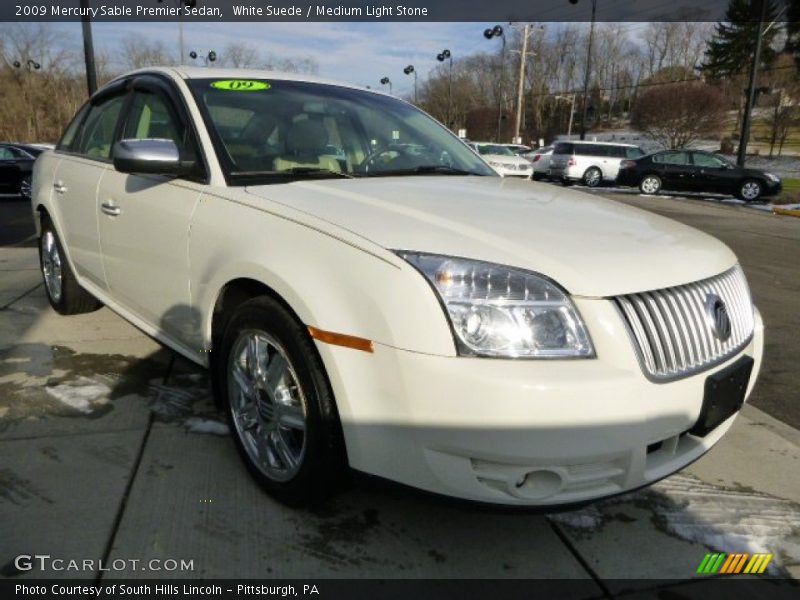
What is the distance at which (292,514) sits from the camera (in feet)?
7.71

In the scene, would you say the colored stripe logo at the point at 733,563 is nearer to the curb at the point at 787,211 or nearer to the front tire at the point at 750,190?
the curb at the point at 787,211

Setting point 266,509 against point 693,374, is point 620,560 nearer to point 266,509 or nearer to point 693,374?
point 693,374

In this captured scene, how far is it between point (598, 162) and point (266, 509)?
74.0 ft

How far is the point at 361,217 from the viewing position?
83.7 inches

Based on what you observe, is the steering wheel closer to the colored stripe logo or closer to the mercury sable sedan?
the mercury sable sedan

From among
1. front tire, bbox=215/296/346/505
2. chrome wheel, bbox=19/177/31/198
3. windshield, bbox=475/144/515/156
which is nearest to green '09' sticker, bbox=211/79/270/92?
front tire, bbox=215/296/346/505

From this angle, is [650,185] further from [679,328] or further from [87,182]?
[679,328]

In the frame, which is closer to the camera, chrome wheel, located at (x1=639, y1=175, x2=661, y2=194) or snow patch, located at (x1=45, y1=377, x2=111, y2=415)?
snow patch, located at (x1=45, y1=377, x2=111, y2=415)

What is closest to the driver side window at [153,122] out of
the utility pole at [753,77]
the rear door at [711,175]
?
the rear door at [711,175]

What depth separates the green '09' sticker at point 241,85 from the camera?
3.05m

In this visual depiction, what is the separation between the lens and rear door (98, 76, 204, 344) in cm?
275

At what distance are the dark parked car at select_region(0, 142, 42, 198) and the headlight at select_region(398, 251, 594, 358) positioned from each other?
49.5ft
